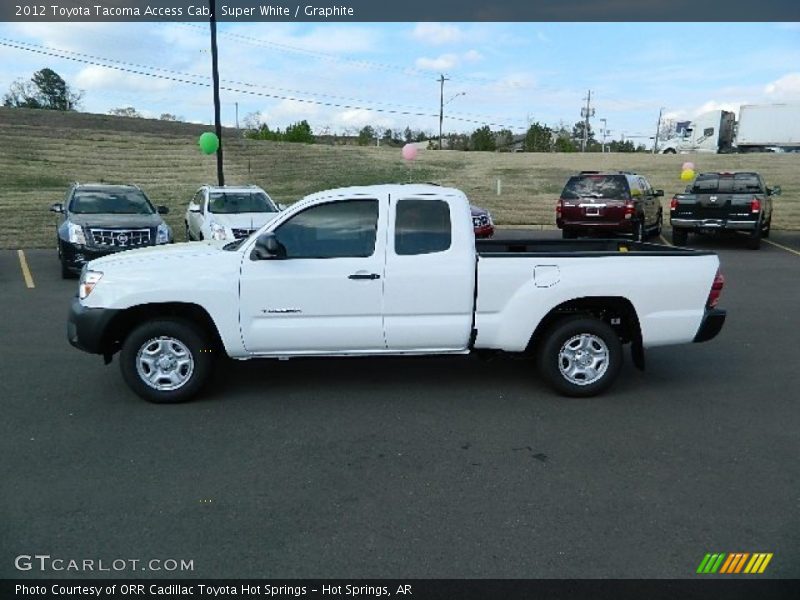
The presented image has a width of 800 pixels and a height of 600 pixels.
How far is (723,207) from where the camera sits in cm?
1500

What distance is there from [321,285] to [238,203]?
8.82 m

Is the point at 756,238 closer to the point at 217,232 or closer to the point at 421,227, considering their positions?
the point at 217,232

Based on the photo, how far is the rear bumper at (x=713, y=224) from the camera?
1488cm

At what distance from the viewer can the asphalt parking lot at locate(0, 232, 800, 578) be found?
10.4 ft

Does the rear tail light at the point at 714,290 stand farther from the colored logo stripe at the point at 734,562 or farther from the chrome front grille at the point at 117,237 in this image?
the chrome front grille at the point at 117,237

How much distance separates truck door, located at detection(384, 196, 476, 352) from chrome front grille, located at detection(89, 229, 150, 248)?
23.8 feet

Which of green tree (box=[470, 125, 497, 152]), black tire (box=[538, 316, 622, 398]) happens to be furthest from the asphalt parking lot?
green tree (box=[470, 125, 497, 152])

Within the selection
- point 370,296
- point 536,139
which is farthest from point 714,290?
point 536,139

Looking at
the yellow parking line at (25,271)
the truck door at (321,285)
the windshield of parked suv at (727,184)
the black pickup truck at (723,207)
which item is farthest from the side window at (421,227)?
the windshield of parked suv at (727,184)

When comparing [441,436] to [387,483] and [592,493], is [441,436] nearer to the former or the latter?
[387,483]

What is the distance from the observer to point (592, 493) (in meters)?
3.75

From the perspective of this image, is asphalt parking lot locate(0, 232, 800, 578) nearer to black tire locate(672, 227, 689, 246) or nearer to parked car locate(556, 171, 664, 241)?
parked car locate(556, 171, 664, 241)

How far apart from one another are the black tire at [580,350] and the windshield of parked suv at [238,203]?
8819 mm
